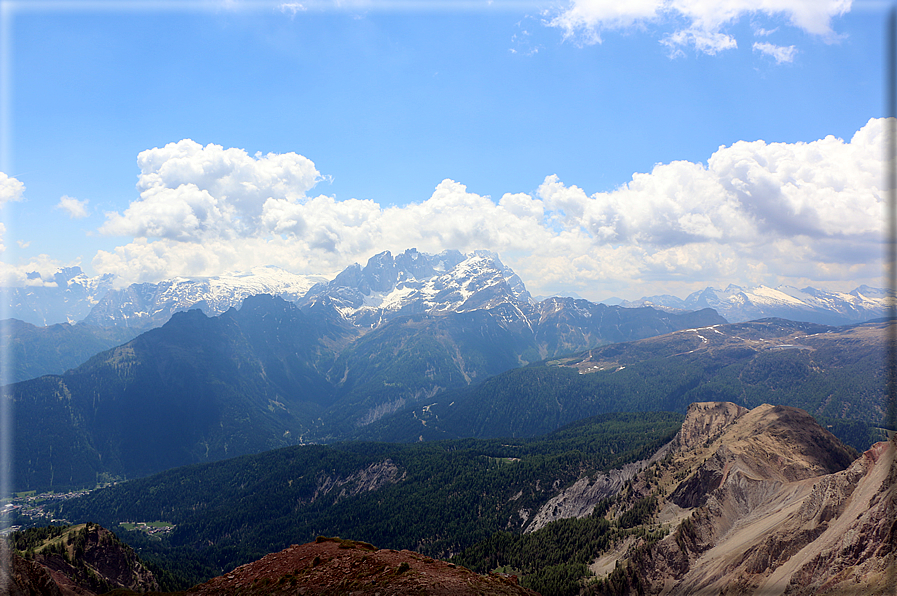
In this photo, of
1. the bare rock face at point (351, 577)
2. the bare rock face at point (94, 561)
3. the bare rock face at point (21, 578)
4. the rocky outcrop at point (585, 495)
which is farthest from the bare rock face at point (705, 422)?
the bare rock face at point (94, 561)

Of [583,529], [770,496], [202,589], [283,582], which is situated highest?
[283,582]

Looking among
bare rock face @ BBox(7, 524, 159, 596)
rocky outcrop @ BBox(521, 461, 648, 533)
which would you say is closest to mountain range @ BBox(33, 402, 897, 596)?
rocky outcrop @ BBox(521, 461, 648, 533)

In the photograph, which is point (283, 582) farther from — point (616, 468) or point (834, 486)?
point (616, 468)

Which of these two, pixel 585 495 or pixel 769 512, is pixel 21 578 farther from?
pixel 585 495

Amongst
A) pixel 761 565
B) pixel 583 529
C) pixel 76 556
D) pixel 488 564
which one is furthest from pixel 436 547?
pixel 761 565

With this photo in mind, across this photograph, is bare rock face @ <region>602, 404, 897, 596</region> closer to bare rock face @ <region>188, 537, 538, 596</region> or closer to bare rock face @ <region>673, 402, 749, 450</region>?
bare rock face @ <region>673, 402, 749, 450</region>

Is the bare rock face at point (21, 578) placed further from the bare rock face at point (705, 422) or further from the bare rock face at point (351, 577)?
the bare rock face at point (705, 422)
